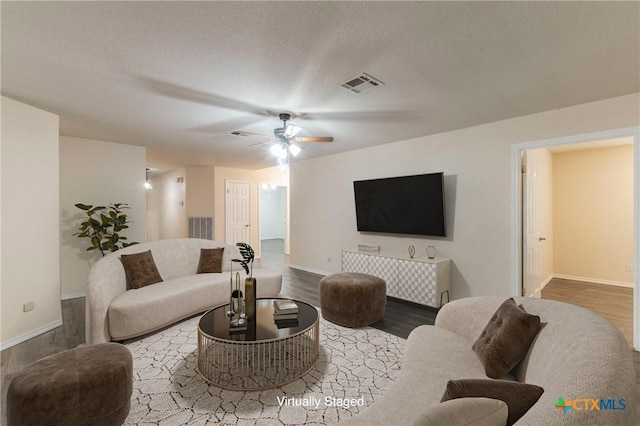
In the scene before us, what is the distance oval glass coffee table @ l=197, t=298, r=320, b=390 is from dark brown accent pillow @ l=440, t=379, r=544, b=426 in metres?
1.43

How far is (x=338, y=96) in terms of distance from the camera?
2.99 meters

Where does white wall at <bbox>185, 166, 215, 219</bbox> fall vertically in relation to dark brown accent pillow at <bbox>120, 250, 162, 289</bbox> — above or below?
above

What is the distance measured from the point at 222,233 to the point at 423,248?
5.45 metres

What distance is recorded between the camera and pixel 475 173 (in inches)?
162

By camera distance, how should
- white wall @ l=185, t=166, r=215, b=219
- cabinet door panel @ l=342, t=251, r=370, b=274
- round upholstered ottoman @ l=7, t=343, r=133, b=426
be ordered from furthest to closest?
white wall @ l=185, t=166, r=215, b=219, cabinet door panel @ l=342, t=251, r=370, b=274, round upholstered ottoman @ l=7, t=343, r=133, b=426

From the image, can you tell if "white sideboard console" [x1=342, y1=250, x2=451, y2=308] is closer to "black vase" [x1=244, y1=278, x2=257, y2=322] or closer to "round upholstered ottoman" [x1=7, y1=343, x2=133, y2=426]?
"black vase" [x1=244, y1=278, x2=257, y2=322]

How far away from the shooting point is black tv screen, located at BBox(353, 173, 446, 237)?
439cm

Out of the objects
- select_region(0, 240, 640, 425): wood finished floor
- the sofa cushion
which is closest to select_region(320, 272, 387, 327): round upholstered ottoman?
select_region(0, 240, 640, 425): wood finished floor

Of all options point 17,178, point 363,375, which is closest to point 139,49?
point 17,178

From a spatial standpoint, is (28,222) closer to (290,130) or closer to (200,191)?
(290,130)

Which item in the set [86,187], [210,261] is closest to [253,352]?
[210,261]

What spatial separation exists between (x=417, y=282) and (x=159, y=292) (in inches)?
137

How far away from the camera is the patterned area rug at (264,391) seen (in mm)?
1958

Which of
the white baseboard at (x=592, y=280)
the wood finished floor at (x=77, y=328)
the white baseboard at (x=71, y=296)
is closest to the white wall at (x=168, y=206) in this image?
the white baseboard at (x=71, y=296)
